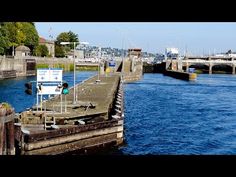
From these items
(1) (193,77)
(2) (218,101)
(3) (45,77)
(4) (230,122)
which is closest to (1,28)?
(1) (193,77)

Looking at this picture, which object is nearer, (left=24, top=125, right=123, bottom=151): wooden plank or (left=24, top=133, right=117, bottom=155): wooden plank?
(left=24, top=125, right=123, bottom=151): wooden plank

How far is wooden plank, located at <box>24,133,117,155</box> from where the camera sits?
828 inches

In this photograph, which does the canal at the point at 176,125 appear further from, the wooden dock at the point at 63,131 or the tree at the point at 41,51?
the tree at the point at 41,51

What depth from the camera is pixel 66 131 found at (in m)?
22.3

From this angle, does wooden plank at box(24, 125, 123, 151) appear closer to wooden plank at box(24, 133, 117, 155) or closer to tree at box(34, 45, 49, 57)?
wooden plank at box(24, 133, 117, 155)

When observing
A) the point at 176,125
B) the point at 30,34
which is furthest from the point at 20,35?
the point at 176,125

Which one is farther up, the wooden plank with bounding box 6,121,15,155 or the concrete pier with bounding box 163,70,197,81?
the wooden plank with bounding box 6,121,15,155

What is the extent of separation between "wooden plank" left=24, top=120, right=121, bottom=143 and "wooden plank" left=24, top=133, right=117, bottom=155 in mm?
549

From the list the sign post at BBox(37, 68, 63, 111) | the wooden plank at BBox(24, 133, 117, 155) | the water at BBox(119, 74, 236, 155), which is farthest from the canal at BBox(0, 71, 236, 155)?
the sign post at BBox(37, 68, 63, 111)

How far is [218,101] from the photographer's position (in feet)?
184
